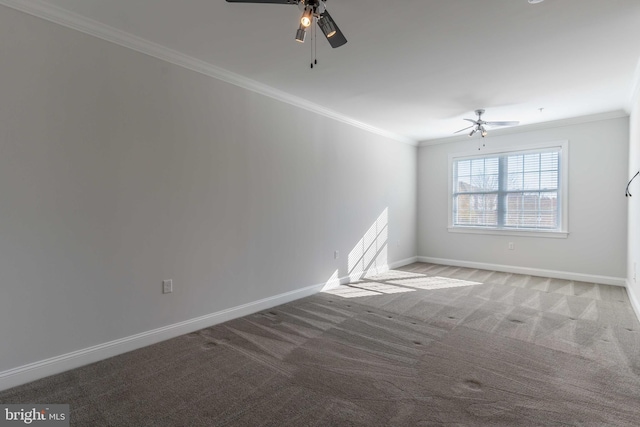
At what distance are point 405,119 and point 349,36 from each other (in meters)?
2.71

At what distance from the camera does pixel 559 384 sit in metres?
2.18

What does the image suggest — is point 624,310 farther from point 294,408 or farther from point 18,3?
point 18,3

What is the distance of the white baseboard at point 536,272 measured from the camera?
486 cm

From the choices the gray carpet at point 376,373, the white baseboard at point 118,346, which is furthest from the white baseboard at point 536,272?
the white baseboard at point 118,346

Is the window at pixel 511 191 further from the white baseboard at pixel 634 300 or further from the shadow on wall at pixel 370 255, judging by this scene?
the shadow on wall at pixel 370 255

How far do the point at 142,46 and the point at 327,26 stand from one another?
5.87 feet

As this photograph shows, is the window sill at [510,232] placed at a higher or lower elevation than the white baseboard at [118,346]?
higher

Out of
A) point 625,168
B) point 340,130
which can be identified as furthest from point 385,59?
point 625,168

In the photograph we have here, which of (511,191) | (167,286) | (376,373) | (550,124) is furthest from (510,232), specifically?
(167,286)

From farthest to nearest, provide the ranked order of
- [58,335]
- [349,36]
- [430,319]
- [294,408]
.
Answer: [430,319] → [349,36] → [58,335] → [294,408]

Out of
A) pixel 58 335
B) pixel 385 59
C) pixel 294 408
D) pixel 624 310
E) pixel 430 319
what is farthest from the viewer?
pixel 624 310

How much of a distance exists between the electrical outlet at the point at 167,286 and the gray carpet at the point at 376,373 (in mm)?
455

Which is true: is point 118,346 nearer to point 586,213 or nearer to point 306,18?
point 306,18

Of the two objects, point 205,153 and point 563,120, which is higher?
point 563,120
